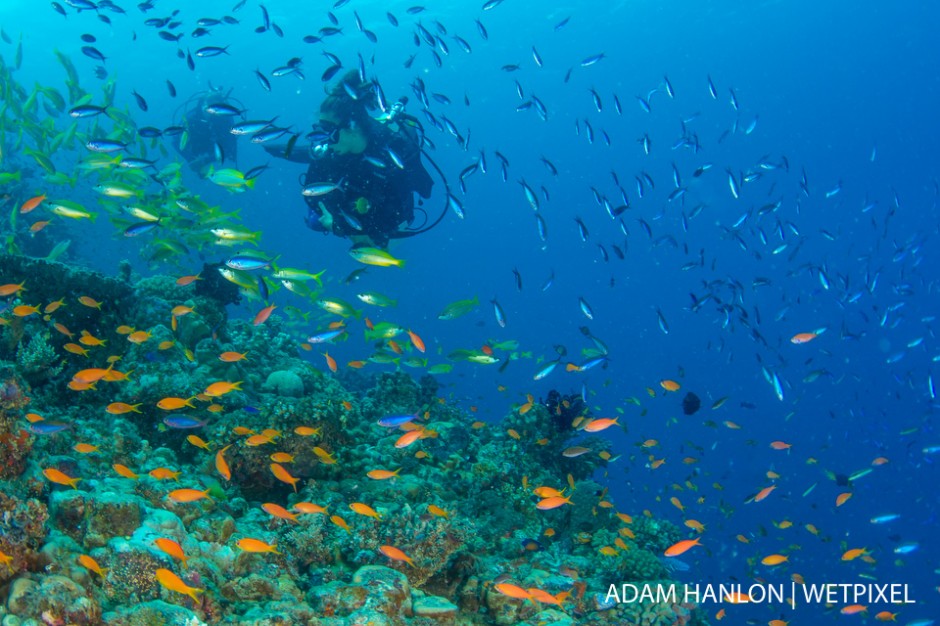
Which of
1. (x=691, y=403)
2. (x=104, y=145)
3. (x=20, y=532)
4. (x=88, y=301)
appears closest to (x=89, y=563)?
(x=20, y=532)

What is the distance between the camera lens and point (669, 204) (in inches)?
1259

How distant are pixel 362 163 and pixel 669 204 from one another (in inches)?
1040

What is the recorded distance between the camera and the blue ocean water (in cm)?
3794

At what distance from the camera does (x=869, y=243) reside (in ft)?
256

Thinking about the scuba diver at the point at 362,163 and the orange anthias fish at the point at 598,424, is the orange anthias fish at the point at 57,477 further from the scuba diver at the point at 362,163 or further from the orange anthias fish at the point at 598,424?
the scuba diver at the point at 362,163

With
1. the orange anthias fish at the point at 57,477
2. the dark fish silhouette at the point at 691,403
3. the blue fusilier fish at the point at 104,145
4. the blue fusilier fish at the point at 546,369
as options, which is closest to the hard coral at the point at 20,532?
the orange anthias fish at the point at 57,477

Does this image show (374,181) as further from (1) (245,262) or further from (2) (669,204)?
(2) (669,204)

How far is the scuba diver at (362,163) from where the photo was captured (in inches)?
389

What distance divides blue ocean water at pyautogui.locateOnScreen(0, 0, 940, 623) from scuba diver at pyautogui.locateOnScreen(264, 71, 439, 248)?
8.39 metres

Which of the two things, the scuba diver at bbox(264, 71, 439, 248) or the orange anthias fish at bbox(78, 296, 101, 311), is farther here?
the scuba diver at bbox(264, 71, 439, 248)

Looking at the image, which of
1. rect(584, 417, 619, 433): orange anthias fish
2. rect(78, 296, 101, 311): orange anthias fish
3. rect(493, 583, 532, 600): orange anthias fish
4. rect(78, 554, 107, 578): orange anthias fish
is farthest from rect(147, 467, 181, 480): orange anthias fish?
rect(584, 417, 619, 433): orange anthias fish

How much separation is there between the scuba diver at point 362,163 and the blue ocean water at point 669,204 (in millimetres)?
8387

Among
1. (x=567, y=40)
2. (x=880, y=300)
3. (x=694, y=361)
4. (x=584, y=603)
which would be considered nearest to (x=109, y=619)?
(x=584, y=603)

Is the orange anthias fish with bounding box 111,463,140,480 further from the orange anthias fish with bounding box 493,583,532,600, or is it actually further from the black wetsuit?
the black wetsuit
